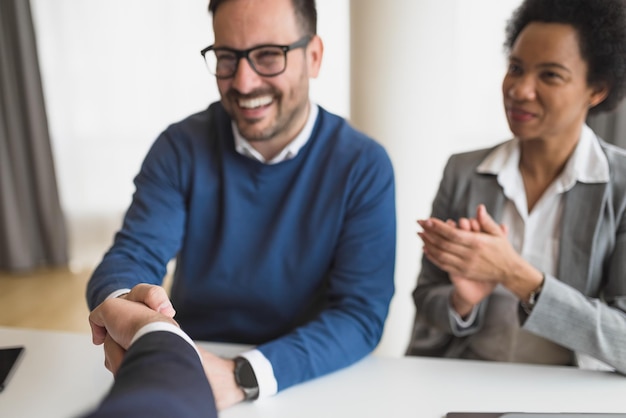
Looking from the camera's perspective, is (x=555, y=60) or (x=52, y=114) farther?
(x=52, y=114)

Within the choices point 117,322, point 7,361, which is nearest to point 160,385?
point 117,322

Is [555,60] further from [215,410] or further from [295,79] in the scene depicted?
[215,410]

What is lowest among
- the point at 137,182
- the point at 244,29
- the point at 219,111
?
the point at 137,182

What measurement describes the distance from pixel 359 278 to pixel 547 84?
0.49 metres

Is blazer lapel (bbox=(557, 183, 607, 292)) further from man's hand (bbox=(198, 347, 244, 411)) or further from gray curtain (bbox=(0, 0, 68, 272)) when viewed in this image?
gray curtain (bbox=(0, 0, 68, 272))

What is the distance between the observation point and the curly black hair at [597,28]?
3.33 feet

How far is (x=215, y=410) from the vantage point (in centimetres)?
38

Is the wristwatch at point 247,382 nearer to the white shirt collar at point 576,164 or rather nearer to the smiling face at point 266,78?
the smiling face at point 266,78

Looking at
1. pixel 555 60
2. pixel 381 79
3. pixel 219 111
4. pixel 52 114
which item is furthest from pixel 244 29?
pixel 52 114

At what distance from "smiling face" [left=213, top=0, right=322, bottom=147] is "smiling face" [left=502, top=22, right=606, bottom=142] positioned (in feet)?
1.26

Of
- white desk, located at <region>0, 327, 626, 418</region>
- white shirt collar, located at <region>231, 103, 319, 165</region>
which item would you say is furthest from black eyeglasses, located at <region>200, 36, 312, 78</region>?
white desk, located at <region>0, 327, 626, 418</region>

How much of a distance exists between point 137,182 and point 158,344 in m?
0.81

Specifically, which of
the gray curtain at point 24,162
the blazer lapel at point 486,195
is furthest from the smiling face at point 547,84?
the gray curtain at point 24,162

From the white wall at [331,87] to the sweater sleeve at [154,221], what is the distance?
71cm
